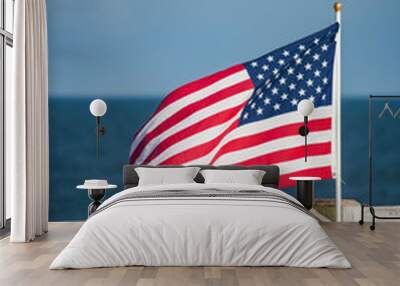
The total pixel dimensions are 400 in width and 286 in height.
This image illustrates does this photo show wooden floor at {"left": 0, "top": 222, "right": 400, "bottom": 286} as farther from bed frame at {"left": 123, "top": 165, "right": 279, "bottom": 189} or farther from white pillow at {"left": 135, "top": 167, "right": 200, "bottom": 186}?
bed frame at {"left": 123, "top": 165, "right": 279, "bottom": 189}

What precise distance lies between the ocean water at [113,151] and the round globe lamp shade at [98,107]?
0.39 m

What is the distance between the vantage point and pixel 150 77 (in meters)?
6.96

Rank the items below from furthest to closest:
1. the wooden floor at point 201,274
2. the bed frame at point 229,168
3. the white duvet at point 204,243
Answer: the bed frame at point 229,168 < the white duvet at point 204,243 < the wooden floor at point 201,274

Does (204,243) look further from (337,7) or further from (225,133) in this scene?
(337,7)

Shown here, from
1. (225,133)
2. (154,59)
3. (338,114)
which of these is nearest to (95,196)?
(225,133)

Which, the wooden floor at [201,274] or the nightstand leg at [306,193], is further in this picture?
the nightstand leg at [306,193]

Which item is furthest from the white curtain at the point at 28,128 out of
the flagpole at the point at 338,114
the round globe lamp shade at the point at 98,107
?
the flagpole at the point at 338,114

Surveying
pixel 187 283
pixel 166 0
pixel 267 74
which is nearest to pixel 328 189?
pixel 267 74

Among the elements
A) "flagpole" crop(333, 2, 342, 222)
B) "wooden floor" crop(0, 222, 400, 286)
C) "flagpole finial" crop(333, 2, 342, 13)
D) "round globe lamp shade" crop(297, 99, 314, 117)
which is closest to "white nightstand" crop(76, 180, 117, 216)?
"wooden floor" crop(0, 222, 400, 286)

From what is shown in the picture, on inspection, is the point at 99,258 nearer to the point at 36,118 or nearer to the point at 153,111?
the point at 36,118

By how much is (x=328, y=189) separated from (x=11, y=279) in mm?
4230

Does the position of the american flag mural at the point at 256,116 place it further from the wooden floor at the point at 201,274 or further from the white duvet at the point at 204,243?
the white duvet at the point at 204,243

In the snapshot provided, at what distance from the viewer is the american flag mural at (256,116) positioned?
6.79 m

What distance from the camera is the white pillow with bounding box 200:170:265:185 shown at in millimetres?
6223
